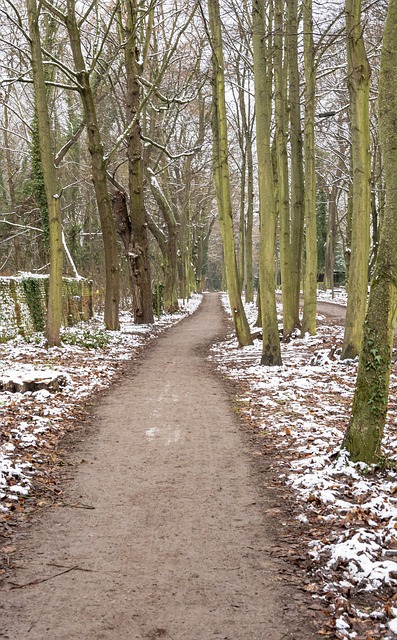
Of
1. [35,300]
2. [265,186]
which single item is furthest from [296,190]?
[35,300]

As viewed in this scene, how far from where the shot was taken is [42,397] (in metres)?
Result: 8.94

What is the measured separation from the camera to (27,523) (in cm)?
482

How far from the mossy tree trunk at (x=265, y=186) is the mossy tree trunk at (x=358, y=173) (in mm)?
1559

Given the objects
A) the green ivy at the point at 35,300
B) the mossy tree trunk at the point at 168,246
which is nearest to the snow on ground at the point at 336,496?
the green ivy at the point at 35,300

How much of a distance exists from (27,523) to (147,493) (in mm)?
1159

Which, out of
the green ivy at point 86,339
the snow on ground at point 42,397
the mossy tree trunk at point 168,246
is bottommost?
the snow on ground at point 42,397

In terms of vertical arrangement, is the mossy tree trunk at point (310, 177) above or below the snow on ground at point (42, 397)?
above

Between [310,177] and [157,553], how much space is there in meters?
13.0

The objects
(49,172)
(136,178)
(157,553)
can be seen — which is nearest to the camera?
(157,553)

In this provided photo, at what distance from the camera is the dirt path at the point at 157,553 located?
336 cm

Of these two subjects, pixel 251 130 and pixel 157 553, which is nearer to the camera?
pixel 157 553

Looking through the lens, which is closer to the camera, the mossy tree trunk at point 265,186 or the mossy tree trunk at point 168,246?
the mossy tree trunk at point 265,186

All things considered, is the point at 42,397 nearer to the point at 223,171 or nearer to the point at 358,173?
the point at 358,173

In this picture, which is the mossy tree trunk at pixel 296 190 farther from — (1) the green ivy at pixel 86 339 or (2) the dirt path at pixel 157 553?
(2) the dirt path at pixel 157 553
